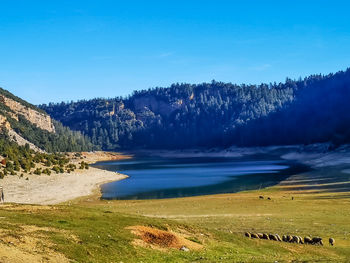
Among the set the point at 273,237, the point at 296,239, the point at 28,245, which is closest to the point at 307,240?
the point at 296,239

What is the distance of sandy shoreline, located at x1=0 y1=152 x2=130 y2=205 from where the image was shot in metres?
61.3

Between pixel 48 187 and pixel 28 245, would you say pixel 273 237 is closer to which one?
pixel 28 245

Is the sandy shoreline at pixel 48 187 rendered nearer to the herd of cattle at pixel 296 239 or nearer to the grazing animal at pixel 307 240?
the herd of cattle at pixel 296 239

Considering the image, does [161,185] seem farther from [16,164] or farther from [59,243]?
[59,243]

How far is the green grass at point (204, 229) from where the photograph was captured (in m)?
21.2

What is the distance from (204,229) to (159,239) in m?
6.38

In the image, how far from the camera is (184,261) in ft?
69.7

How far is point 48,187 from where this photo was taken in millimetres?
72625

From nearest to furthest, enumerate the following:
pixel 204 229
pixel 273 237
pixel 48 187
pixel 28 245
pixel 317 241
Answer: pixel 28 245
pixel 317 241
pixel 204 229
pixel 273 237
pixel 48 187

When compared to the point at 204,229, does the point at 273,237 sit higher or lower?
lower

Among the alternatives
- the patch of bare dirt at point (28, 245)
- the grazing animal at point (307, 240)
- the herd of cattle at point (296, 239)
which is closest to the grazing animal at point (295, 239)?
the herd of cattle at point (296, 239)

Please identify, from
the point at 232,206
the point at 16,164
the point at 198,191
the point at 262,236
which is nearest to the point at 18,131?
the point at 16,164

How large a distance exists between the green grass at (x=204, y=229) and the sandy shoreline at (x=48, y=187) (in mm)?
20724

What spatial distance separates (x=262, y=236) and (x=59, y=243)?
16.5m
